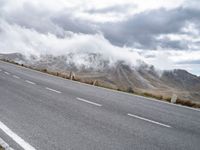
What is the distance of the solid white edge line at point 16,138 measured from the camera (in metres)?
5.95

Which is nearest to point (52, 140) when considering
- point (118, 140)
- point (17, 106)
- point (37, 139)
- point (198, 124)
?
point (37, 139)

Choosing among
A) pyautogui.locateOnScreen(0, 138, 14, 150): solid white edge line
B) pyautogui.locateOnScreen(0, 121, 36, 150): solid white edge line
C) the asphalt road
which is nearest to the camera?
pyautogui.locateOnScreen(0, 138, 14, 150): solid white edge line

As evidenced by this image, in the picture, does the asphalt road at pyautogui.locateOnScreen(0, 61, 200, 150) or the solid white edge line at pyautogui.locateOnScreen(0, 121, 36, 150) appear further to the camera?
the asphalt road at pyautogui.locateOnScreen(0, 61, 200, 150)

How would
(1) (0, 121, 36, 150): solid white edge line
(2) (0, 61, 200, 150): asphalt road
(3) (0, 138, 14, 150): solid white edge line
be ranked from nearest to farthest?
1. (3) (0, 138, 14, 150): solid white edge line
2. (1) (0, 121, 36, 150): solid white edge line
3. (2) (0, 61, 200, 150): asphalt road

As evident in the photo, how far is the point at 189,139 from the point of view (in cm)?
752

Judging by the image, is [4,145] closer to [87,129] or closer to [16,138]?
[16,138]

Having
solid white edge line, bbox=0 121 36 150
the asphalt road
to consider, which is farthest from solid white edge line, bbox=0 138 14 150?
solid white edge line, bbox=0 121 36 150

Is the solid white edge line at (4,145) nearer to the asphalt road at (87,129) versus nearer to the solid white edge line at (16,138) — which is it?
the asphalt road at (87,129)

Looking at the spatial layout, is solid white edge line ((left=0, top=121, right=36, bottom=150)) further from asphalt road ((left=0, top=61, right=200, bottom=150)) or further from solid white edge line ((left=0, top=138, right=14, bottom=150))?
solid white edge line ((left=0, top=138, right=14, bottom=150))

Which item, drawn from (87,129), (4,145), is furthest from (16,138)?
(87,129)

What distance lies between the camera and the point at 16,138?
6.52 m

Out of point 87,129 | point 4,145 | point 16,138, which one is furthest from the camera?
point 87,129

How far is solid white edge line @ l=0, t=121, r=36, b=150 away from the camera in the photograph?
234 inches

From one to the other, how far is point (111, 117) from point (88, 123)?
1.33 meters
